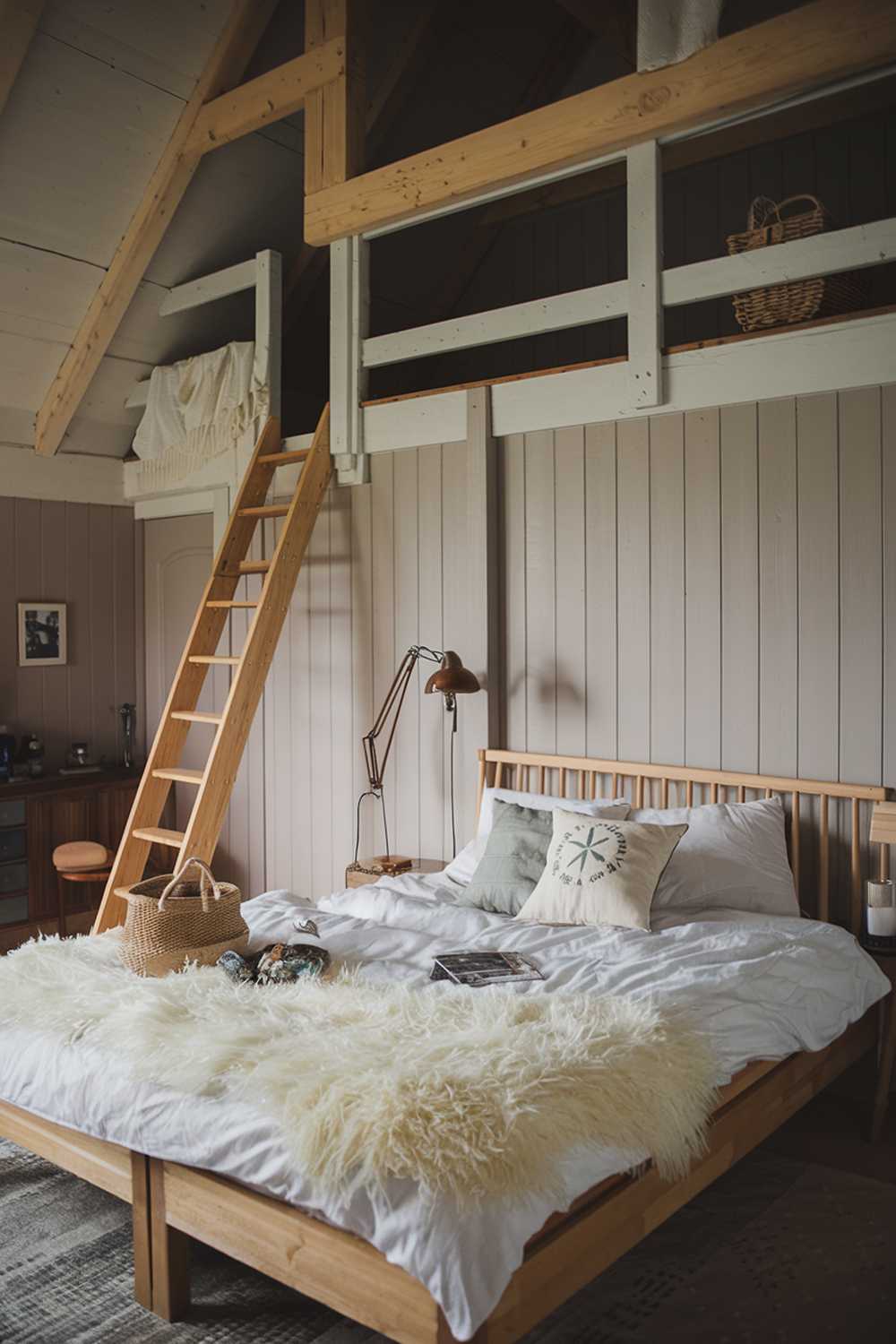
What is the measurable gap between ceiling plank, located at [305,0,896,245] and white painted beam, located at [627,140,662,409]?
3.8 inches

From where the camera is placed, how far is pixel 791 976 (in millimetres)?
2877

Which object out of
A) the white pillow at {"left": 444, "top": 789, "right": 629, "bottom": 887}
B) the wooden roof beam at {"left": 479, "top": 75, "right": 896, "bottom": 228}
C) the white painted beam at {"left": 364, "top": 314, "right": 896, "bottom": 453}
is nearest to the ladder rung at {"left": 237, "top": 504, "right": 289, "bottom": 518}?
the white painted beam at {"left": 364, "top": 314, "right": 896, "bottom": 453}

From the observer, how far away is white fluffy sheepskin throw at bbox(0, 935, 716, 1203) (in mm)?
1936

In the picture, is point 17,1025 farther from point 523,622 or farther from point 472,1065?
point 523,622

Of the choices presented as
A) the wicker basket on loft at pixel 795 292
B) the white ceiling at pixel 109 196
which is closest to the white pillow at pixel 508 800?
the wicker basket on loft at pixel 795 292

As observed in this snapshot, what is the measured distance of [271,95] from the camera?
4.44 m

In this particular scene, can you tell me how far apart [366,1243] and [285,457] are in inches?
139

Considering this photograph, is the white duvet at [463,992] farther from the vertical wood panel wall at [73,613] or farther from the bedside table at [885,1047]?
the vertical wood panel wall at [73,613]

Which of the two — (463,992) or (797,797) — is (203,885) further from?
(797,797)

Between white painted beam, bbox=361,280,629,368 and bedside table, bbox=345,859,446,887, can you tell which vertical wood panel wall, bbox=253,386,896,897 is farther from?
white painted beam, bbox=361,280,629,368

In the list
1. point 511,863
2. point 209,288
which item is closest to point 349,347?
point 209,288

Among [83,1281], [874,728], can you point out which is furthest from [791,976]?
[83,1281]

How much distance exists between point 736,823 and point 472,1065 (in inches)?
64.2

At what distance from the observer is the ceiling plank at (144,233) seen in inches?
178
